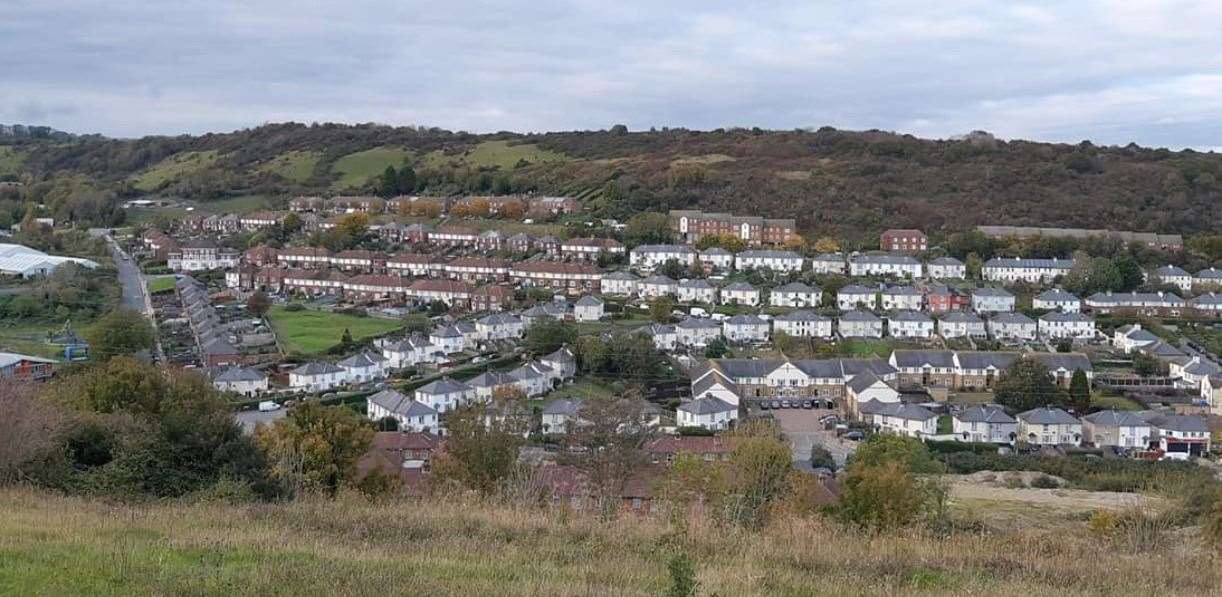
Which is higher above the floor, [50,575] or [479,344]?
[50,575]

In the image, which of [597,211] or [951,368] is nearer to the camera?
[951,368]

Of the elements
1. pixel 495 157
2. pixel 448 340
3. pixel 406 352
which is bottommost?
pixel 406 352

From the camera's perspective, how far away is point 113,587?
4484mm

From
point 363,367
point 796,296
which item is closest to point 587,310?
point 796,296

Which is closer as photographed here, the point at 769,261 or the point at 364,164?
the point at 769,261

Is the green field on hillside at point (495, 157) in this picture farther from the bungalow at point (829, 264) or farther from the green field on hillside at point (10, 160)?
the green field on hillside at point (10, 160)

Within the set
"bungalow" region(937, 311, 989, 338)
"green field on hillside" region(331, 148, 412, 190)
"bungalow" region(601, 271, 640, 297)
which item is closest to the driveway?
"bungalow" region(937, 311, 989, 338)

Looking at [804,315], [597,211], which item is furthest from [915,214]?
[804,315]

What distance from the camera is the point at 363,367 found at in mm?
25047

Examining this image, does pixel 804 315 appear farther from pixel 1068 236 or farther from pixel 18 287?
pixel 18 287

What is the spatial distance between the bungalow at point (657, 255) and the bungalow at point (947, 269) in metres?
9.33

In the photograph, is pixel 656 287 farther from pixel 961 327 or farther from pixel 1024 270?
pixel 1024 270

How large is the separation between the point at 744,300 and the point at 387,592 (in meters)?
31.1

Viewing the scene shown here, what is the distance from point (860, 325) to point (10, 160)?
7352cm
